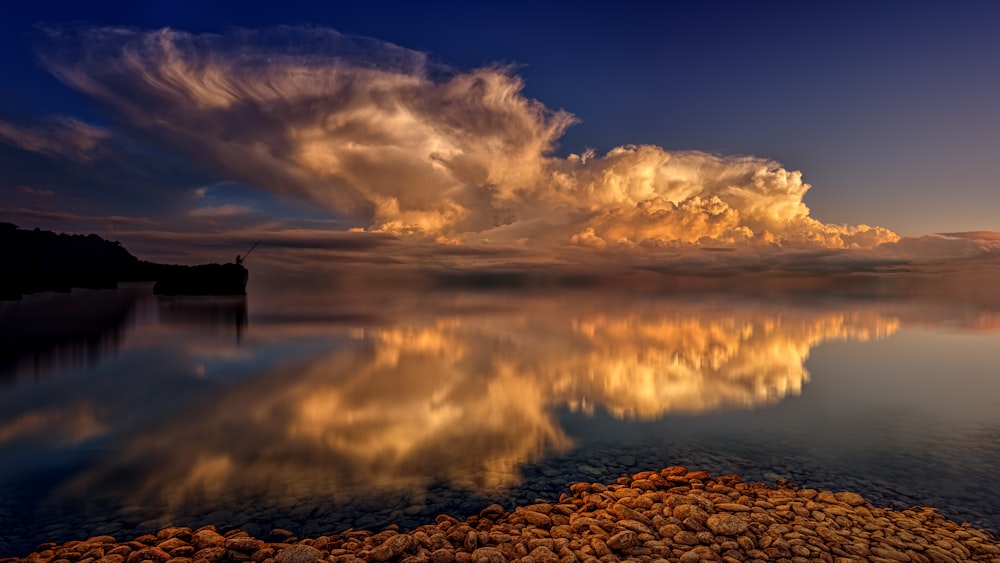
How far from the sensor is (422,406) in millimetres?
27609

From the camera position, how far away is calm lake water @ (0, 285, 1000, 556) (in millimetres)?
15703

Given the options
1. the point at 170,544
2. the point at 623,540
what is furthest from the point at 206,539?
the point at 623,540

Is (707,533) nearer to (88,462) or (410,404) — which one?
(410,404)

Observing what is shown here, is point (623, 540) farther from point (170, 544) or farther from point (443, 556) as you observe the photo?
point (170, 544)

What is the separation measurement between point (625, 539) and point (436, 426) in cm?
1355

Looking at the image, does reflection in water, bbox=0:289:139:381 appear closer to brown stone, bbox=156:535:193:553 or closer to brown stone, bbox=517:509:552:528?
brown stone, bbox=156:535:193:553

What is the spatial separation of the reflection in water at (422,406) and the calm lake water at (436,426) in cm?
16

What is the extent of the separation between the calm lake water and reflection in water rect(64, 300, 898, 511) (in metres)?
0.16

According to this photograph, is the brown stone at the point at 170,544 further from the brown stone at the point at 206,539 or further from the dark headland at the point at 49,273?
the dark headland at the point at 49,273

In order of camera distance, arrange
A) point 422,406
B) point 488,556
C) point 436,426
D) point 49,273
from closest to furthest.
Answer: point 488,556, point 436,426, point 422,406, point 49,273

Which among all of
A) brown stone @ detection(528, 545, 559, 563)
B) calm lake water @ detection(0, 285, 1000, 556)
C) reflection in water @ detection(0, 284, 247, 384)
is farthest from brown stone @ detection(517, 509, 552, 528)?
reflection in water @ detection(0, 284, 247, 384)

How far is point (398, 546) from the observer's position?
11.2 m

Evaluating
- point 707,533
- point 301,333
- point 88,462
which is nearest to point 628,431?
point 707,533

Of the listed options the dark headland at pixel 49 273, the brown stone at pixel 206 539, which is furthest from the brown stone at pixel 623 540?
the dark headland at pixel 49 273
